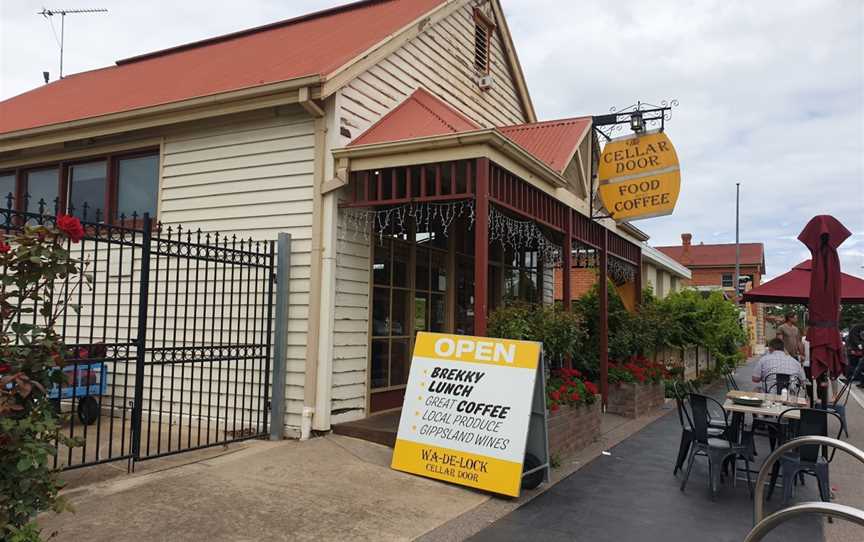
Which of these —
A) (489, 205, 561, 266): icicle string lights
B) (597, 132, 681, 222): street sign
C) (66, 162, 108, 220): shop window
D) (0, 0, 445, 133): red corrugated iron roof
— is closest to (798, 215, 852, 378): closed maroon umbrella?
(597, 132, 681, 222): street sign

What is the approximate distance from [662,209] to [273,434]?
5954 millimetres

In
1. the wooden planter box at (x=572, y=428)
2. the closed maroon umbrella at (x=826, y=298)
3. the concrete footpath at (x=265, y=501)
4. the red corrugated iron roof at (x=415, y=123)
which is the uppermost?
the red corrugated iron roof at (x=415, y=123)

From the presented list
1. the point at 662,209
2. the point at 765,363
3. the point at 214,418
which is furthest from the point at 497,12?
the point at 214,418

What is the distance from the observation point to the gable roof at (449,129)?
7215 mm

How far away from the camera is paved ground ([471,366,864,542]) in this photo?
4.77 metres

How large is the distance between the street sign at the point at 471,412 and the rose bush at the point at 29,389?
11.1ft

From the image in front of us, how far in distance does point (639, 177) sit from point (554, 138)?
4.52ft

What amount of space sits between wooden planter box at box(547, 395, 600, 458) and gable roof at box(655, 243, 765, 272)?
130ft

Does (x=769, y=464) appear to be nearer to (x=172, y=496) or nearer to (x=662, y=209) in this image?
(x=172, y=496)

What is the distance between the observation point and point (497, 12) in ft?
40.4

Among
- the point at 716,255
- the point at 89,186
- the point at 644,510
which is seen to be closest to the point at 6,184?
the point at 89,186

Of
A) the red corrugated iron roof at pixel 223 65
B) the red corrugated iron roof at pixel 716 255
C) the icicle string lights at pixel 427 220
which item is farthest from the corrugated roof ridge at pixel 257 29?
the red corrugated iron roof at pixel 716 255

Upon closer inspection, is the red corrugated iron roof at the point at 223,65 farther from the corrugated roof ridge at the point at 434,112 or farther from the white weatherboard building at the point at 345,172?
the corrugated roof ridge at the point at 434,112

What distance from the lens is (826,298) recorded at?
666cm
